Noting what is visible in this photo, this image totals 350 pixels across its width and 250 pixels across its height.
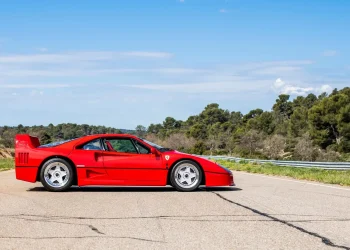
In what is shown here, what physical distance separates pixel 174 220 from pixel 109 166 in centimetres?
405

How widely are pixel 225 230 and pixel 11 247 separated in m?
2.38

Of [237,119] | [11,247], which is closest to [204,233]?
[11,247]

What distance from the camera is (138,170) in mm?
10328

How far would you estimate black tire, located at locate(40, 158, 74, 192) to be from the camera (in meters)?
10.2

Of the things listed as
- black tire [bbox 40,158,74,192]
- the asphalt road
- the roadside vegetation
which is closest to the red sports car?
black tire [bbox 40,158,74,192]

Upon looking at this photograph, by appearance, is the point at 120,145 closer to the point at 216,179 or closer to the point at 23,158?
the point at 23,158

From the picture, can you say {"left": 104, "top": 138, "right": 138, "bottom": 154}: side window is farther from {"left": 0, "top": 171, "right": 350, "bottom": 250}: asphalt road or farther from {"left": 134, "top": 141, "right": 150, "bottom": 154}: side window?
{"left": 0, "top": 171, "right": 350, "bottom": 250}: asphalt road

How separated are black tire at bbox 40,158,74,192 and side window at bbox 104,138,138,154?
942 millimetres

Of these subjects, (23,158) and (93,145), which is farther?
(93,145)

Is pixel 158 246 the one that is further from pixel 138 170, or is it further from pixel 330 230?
pixel 138 170

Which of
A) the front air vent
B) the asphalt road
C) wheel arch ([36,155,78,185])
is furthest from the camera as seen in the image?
the front air vent

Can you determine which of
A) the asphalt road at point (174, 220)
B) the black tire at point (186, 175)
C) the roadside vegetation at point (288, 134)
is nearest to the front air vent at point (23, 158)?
the asphalt road at point (174, 220)

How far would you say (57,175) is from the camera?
10.3 metres

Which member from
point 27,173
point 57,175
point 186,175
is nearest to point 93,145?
point 57,175
